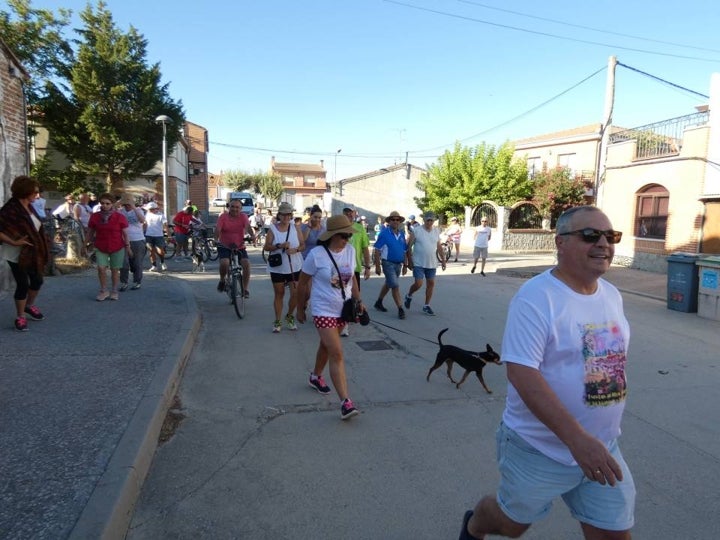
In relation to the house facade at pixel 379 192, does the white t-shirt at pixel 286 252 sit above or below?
below

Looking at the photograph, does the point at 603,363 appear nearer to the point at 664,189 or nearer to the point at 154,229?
the point at 154,229

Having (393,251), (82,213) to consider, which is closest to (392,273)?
(393,251)

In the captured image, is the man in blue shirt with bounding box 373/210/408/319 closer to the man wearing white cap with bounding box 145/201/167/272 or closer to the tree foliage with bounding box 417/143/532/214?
the man wearing white cap with bounding box 145/201/167/272

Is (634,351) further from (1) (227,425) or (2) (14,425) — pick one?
(2) (14,425)

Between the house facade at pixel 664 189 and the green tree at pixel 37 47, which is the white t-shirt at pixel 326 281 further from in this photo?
the green tree at pixel 37 47

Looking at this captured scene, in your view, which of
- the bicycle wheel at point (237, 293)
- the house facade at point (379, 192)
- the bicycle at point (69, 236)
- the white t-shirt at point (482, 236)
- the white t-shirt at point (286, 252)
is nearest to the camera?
the white t-shirt at point (286, 252)

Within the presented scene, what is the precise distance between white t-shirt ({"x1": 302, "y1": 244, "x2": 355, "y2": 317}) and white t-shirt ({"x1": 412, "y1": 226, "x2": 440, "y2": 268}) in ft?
13.4

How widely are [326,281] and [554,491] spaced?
2.82 metres

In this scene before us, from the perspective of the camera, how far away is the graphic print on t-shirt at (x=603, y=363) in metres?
1.98

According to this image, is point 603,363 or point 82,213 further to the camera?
point 82,213

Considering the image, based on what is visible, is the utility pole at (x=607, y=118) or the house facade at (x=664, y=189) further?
the utility pole at (x=607, y=118)

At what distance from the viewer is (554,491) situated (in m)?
2.01

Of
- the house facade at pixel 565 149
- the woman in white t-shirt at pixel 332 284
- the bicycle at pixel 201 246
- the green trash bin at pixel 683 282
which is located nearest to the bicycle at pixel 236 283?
the woman in white t-shirt at pixel 332 284

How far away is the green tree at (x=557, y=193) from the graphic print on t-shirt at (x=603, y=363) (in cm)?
2501
